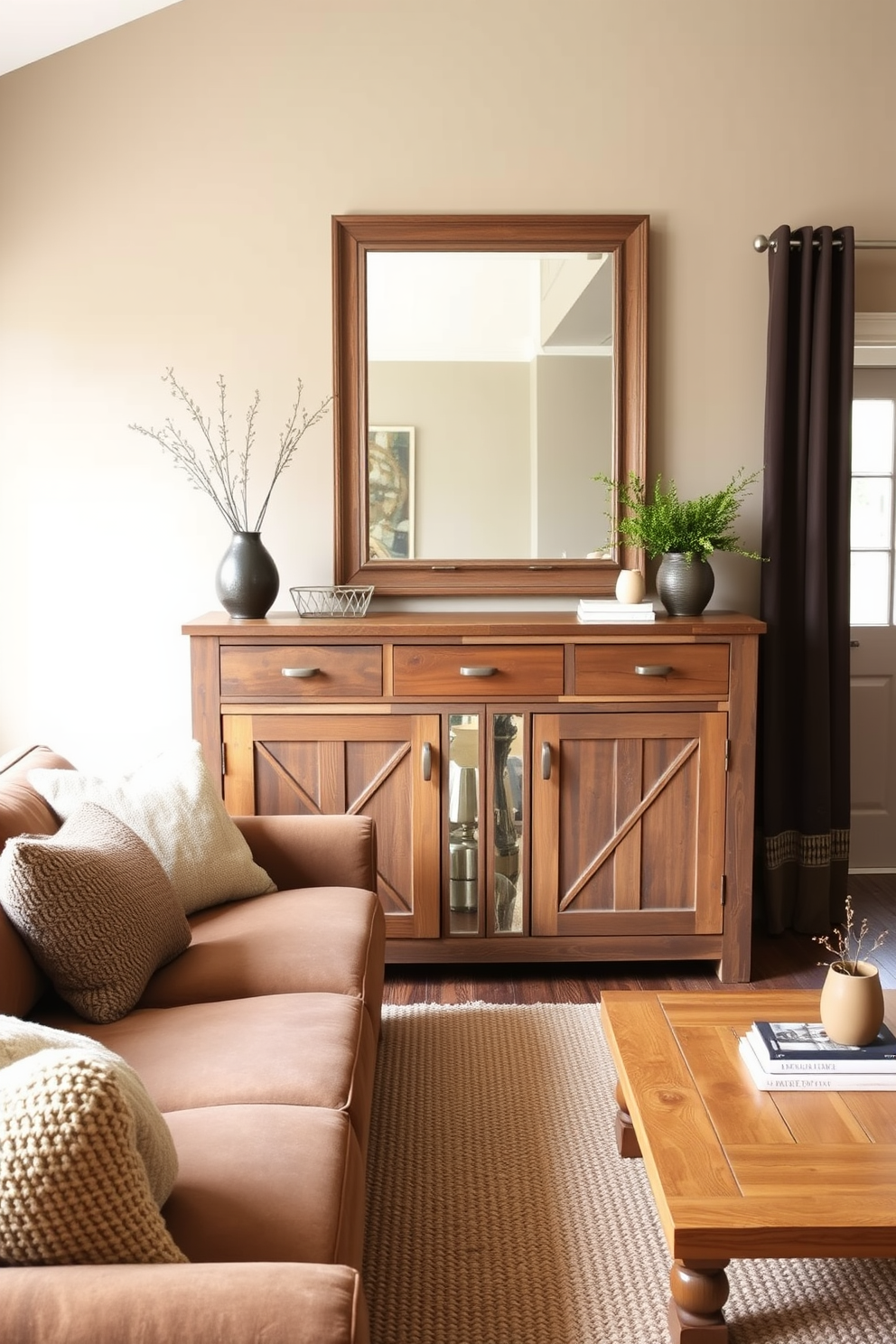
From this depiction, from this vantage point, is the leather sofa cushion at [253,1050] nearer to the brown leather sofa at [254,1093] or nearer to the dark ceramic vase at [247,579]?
the brown leather sofa at [254,1093]

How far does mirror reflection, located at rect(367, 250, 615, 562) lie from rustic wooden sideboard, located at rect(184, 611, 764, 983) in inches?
18.3

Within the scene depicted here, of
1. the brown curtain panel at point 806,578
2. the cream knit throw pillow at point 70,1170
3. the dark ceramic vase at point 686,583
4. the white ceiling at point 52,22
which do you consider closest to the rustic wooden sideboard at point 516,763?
the dark ceramic vase at point 686,583

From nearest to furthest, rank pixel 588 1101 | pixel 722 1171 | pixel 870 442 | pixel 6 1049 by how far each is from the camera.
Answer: pixel 6 1049, pixel 722 1171, pixel 588 1101, pixel 870 442

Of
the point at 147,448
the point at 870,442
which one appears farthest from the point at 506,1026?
the point at 870,442

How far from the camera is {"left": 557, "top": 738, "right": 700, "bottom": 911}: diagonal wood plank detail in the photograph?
3.11 metres

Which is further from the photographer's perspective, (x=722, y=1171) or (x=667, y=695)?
(x=667, y=695)

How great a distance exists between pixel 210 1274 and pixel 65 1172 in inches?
6.3

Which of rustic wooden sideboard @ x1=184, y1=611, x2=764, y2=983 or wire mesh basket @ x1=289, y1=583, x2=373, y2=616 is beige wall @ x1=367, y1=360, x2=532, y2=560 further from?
rustic wooden sideboard @ x1=184, y1=611, x2=764, y2=983

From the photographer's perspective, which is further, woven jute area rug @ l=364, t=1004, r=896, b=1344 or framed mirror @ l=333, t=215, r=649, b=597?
framed mirror @ l=333, t=215, r=649, b=597

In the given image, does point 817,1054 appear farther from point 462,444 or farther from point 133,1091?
point 462,444

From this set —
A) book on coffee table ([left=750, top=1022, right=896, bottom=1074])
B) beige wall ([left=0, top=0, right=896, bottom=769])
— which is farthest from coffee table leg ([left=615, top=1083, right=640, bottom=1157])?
beige wall ([left=0, top=0, right=896, bottom=769])

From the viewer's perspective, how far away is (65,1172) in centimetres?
99

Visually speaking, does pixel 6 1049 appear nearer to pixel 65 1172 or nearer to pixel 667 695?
pixel 65 1172

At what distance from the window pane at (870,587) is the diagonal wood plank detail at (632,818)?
1.30m
